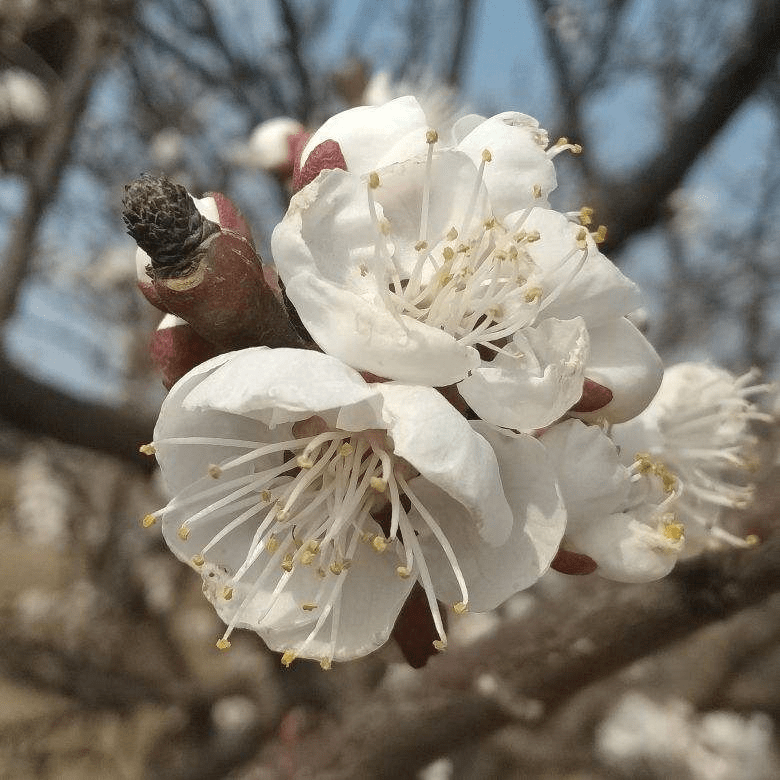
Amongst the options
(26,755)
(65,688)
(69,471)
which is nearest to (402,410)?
(65,688)

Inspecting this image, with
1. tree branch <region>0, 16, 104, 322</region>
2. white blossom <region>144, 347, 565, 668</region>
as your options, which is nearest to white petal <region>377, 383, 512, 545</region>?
white blossom <region>144, 347, 565, 668</region>

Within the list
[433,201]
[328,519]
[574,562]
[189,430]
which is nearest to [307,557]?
[328,519]

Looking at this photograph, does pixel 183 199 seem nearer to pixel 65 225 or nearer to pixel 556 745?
pixel 556 745

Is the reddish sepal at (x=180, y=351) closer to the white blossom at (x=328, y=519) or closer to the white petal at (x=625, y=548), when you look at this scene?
the white blossom at (x=328, y=519)

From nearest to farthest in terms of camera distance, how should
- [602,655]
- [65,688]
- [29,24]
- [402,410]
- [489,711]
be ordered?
[402,410], [602,655], [489,711], [65,688], [29,24]

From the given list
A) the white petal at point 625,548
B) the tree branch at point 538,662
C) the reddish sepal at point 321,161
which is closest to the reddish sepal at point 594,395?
the white petal at point 625,548

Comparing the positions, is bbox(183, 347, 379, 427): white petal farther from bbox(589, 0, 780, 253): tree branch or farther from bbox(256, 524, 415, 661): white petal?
bbox(589, 0, 780, 253): tree branch

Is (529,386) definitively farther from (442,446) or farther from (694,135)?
(694,135)

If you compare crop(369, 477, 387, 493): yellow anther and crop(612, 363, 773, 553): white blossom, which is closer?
crop(369, 477, 387, 493): yellow anther
